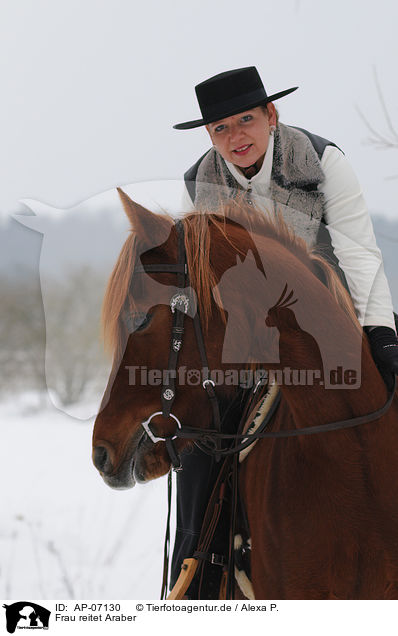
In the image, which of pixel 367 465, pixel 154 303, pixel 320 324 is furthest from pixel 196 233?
pixel 367 465

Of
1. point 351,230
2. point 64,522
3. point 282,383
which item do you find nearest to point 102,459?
point 282,383

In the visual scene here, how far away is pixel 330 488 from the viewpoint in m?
1.39

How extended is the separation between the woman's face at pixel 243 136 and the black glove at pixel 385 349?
23.0 inches

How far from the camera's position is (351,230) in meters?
1.62

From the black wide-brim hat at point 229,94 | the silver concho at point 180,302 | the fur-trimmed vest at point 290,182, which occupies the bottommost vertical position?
the silver concho at point 180,302

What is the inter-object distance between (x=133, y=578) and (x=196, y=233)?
163 cm

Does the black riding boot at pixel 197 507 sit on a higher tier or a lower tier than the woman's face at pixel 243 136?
lower

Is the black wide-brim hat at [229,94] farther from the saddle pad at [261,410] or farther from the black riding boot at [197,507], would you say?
the black riding boot at [197,507]

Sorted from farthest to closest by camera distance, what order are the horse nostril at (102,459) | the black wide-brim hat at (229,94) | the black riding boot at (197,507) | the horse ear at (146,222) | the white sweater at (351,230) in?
the black riding boot at (197,507), the black wide-brim hat at (229,94), the white sweater at (351,230), the horse nostril at (102,459), the horse ear at (146,222)

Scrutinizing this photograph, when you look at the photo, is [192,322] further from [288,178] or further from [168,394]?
[288,178]

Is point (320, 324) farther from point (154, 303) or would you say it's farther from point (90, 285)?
point (90, 285)

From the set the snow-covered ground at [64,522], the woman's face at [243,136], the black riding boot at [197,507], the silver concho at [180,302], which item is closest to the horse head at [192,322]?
the silver concho at [180,302]

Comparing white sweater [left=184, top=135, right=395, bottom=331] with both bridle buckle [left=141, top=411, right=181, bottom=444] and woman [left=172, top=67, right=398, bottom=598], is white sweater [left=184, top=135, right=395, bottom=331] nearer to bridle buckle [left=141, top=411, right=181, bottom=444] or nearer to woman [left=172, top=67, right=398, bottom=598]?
woman [left=172, top=67, right=398, bottom=598]

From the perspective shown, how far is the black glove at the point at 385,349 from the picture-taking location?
140 cm
